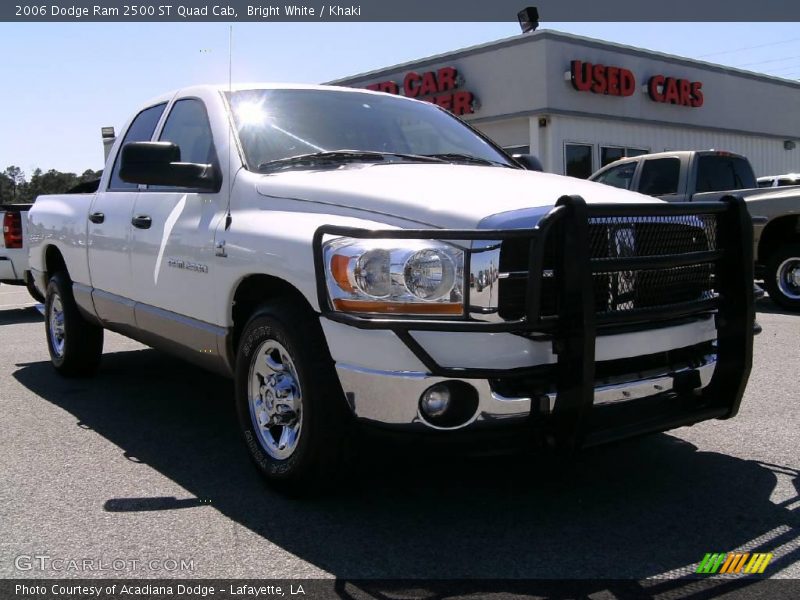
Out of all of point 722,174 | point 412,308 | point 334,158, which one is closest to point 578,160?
point 722,174

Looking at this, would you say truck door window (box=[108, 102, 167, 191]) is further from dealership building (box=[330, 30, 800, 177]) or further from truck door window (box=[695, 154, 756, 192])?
dealership building (box=[330, 30, 800, 177])

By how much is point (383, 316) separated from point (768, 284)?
27.2ft

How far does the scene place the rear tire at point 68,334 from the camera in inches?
246

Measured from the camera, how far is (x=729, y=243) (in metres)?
3.66

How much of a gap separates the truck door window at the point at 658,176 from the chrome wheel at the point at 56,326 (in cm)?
714

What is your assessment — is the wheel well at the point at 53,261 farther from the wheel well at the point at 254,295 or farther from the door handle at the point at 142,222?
the wheel well at the point at 254,295

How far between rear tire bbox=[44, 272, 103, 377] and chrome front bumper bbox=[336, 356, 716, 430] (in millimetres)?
3640

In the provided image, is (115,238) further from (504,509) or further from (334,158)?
(504,509)

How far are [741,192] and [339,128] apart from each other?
283 inches

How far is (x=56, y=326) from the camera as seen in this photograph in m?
6.59

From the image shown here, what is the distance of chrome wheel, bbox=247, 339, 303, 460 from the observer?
11.9 feet

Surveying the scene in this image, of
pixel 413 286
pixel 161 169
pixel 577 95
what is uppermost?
pixel 577 95

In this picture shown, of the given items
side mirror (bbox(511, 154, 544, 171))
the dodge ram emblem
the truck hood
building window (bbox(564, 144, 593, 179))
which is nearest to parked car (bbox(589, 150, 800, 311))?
side mirror (bbox(511, 154, 544, 171))

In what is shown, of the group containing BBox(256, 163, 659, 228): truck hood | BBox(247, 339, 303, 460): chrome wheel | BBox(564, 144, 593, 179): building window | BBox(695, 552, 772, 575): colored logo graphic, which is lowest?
BBox(695, 552, 772, 575): colored logo graphic
